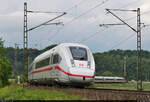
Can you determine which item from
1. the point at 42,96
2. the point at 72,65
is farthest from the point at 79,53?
the point at 42,96

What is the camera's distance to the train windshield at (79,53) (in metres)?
26.4

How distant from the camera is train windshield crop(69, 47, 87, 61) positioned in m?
26.4

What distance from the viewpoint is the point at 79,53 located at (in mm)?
26703

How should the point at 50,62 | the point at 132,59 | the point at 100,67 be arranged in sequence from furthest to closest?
the point at 132,59 → the point at 100,67 → the point at 50,62

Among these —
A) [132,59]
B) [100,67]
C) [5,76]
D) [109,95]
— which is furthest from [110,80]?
[109,95]

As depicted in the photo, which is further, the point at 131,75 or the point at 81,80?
the point at 131,75

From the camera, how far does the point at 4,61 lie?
73.6 meters

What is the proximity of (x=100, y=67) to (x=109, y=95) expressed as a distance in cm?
11815

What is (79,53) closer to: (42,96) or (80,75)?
(80,75)

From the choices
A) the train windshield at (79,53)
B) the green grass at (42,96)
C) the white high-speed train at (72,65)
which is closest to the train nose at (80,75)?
the white high-speed train at (72,65)

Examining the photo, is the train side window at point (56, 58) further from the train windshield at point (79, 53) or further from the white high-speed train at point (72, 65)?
the train windshield at point (79, 53)

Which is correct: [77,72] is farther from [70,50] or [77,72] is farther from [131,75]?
[131,75]

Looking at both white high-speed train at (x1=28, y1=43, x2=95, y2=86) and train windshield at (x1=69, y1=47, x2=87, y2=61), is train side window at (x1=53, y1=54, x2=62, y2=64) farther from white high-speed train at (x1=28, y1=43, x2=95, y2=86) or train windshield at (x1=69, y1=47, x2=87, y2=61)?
train windshield at (x1=69, y1=47, x2=87, y2=61)

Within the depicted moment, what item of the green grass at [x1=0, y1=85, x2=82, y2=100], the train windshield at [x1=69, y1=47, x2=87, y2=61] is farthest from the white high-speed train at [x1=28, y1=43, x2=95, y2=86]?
the green grass at [x1=0, y1=85, x2=82, y2=100]
